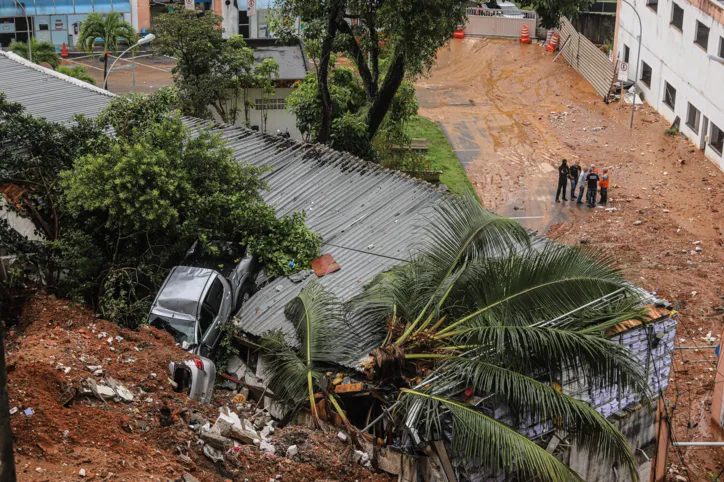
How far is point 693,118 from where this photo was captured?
130ft

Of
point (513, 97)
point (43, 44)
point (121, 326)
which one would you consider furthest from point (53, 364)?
point (513, 97)

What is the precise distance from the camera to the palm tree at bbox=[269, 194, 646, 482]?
12281 millimetres

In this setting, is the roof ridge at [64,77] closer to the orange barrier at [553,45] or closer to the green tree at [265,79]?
the green tree at [265,79]

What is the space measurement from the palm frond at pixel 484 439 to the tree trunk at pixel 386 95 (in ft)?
56.6

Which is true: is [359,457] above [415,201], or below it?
below

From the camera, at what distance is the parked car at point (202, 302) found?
54.9 feet

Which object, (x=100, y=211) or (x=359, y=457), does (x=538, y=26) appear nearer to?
(x=100, y=211)

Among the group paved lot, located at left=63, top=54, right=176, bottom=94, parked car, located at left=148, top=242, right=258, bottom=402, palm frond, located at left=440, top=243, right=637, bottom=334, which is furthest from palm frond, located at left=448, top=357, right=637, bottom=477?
paved lot, located at left=63, top=54, right=176, bottom=94

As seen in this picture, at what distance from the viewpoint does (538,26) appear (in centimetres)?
5272

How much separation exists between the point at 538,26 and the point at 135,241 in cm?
3903

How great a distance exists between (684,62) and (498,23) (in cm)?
1487

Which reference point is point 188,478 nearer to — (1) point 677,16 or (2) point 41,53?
(2) point 41,53

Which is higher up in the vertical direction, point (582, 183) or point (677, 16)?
point (677, 16)

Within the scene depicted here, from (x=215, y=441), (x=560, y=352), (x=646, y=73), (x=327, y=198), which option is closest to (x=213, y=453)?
(x=215, y=441)
